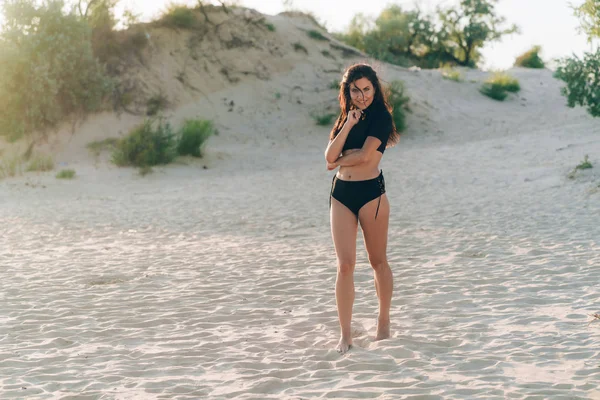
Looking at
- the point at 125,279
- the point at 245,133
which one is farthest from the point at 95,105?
the point at 125,279

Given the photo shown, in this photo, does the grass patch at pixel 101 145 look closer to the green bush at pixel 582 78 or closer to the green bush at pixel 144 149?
the green bush at pixel 144 149

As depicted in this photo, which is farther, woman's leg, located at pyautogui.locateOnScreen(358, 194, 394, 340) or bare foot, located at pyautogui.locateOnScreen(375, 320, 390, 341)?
bare foot, located at pyautogui.locateOnScreen(375, 320, 390, 341)

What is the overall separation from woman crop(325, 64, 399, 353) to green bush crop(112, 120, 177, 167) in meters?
14.6

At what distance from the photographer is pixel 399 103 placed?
23328mm

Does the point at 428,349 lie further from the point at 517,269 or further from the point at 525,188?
the point at 525,188

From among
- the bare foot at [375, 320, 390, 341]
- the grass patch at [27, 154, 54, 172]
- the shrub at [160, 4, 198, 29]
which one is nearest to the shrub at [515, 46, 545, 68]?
the shrub at [160, 4, 198, 29]

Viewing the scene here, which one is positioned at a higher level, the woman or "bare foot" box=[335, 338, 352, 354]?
the woman

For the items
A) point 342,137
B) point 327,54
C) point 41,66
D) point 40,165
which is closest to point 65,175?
point 40,165

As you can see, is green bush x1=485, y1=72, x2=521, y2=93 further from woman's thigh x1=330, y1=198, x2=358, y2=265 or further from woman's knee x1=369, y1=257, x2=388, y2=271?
woman's thigh x1=330, y1=198, x2=358, y2=265

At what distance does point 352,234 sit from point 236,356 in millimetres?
1064

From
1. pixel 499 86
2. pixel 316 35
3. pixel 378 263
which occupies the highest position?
pixel 316 35

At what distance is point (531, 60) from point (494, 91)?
1008 cm

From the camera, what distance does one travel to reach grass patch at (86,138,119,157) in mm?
20828

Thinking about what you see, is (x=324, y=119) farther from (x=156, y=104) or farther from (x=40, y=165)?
(x=40, y=165)
